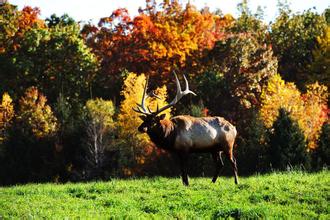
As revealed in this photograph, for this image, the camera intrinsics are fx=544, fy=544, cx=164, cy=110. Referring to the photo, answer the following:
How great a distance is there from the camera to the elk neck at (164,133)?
16.5m

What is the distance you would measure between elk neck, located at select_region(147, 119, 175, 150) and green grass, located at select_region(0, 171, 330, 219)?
164 cm

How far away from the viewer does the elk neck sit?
54.1 feet

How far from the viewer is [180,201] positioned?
1295 cm

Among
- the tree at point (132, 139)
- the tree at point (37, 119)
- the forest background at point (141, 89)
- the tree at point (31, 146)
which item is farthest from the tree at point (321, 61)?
the tree at point (31, 146)

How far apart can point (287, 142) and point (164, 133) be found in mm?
19610

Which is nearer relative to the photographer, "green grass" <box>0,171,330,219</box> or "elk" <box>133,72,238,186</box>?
"green grass" <box>0,171,330,219</box>

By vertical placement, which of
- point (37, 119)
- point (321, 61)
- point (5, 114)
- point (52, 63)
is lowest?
point (37, 119)

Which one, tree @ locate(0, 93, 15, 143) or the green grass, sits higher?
tree @ locate(0, 93, 15, 143)

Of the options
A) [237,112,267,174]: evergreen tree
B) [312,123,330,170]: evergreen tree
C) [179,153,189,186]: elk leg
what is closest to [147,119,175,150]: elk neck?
[179,153,189,186]: elk leg

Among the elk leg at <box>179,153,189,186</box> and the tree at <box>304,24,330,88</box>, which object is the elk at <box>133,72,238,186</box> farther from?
the tree at <box>304,24,330,88</box>

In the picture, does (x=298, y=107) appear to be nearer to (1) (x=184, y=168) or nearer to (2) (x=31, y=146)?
(2) (x=31, y=146)

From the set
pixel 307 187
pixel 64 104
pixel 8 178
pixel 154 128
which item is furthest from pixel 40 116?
pixel 307 187

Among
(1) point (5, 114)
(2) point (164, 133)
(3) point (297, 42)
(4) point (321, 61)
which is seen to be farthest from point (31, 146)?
(3) point (297, 42)

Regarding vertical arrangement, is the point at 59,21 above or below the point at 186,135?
above
